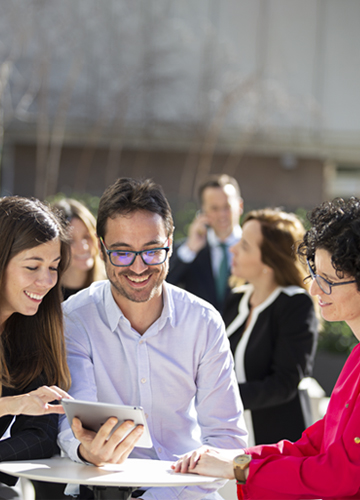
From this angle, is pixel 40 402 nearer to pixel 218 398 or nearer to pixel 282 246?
pixel 218 398

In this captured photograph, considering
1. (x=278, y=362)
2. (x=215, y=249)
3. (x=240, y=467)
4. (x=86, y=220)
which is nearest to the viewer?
(x=240, y=467)

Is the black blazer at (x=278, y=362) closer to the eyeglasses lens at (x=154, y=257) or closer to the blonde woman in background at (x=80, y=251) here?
the eyeglasses lens at (x=154, y=257)

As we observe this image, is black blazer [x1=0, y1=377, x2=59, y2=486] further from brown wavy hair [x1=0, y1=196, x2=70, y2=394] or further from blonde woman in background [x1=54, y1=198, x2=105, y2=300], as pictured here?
blonde woman in background [x1=54, y1=198, x2=105, y2=300]

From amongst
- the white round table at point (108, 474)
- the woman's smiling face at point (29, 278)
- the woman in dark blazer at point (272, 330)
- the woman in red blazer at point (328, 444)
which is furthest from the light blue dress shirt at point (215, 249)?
the white round table at point (108, 474)

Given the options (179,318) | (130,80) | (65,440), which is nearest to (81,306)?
(179,318)

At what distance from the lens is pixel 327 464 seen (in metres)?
1.80

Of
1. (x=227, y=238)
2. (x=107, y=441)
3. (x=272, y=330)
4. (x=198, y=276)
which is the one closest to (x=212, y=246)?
(x=227, y=238)

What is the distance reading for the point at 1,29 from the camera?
862cm

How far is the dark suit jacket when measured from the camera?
500 centimetres

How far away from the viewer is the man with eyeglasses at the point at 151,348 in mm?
2424

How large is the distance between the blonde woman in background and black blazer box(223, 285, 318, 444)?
127 centimetres

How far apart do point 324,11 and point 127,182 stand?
32.3 ft

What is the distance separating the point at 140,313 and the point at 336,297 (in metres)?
0.93

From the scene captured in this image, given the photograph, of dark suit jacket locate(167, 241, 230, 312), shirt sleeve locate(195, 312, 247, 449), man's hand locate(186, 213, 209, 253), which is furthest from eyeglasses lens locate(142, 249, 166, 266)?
→ man's hand locate(186, 213, 209, 253)
